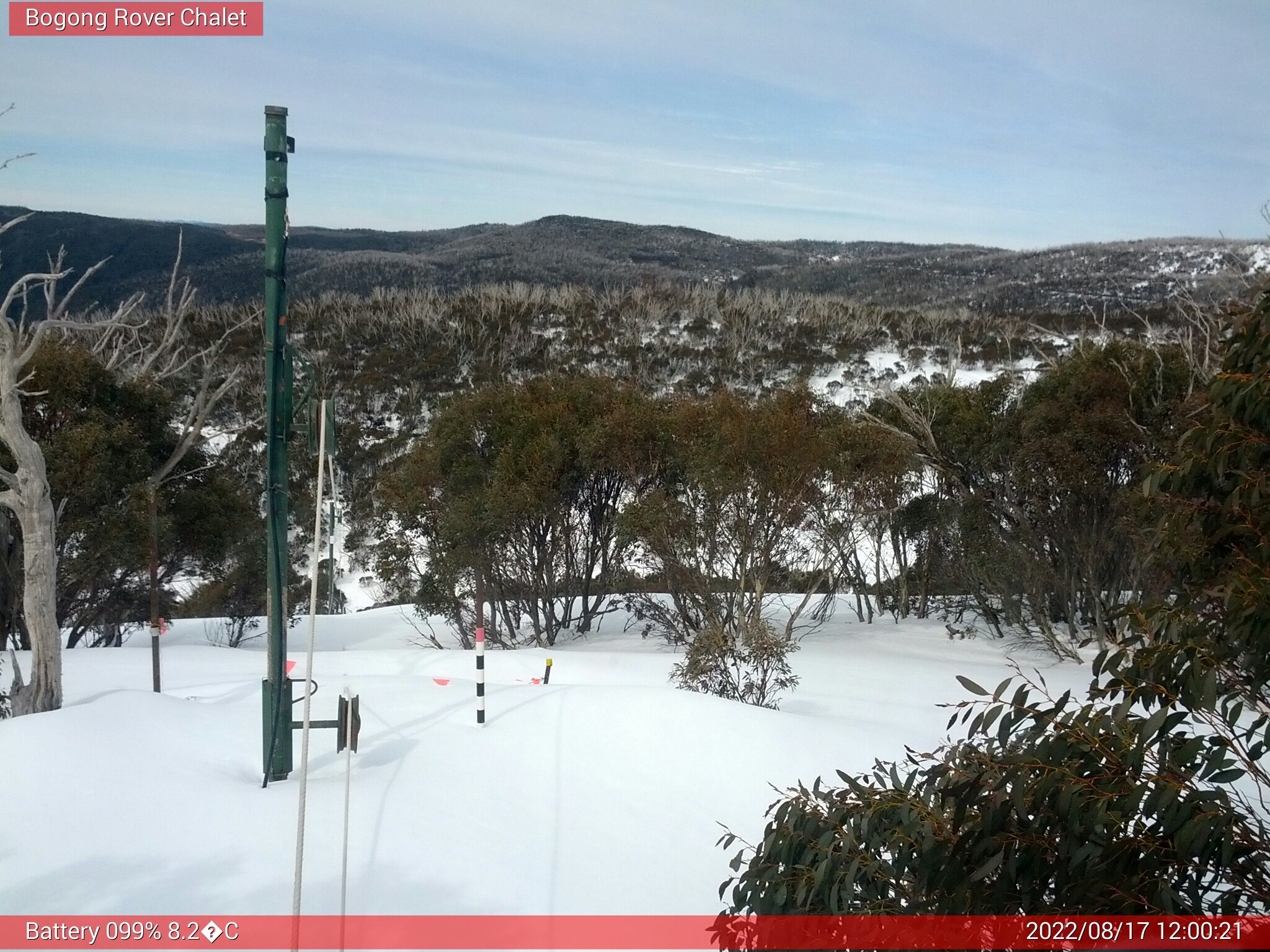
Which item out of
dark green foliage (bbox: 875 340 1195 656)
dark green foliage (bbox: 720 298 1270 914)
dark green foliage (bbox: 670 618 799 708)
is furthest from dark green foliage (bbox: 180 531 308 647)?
dark green foliage (bbox: 720 298 1270 914)

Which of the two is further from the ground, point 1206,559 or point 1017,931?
point 1206,559

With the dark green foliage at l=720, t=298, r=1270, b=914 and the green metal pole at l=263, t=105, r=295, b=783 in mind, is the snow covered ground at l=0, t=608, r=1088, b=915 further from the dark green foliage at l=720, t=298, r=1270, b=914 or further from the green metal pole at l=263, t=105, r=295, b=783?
the dark green foliage at l=720, t=298, r=1270, b=914

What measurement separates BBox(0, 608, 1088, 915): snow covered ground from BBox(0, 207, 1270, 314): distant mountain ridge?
39312mm

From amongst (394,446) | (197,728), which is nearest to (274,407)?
(197,728)

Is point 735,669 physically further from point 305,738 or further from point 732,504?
point 305,738

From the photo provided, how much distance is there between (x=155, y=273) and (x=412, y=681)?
5316 centimetres

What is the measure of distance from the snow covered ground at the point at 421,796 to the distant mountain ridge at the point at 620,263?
39.3 m

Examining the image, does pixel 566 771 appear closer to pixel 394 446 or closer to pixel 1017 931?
pixel 1017 931

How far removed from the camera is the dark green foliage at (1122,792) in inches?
72.6

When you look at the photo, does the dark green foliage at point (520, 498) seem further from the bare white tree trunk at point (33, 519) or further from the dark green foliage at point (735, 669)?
the bare white tree trunk at point (33, 519)

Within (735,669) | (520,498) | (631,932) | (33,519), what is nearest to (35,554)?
(33,519)

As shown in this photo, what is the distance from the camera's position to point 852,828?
Answer: 229cm

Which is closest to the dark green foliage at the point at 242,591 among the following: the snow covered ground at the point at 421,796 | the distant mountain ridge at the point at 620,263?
the snow covered ground at the point at 421,796

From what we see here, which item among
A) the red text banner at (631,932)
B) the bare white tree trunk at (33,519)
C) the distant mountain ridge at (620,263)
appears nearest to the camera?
the red text banner at (631,932)
